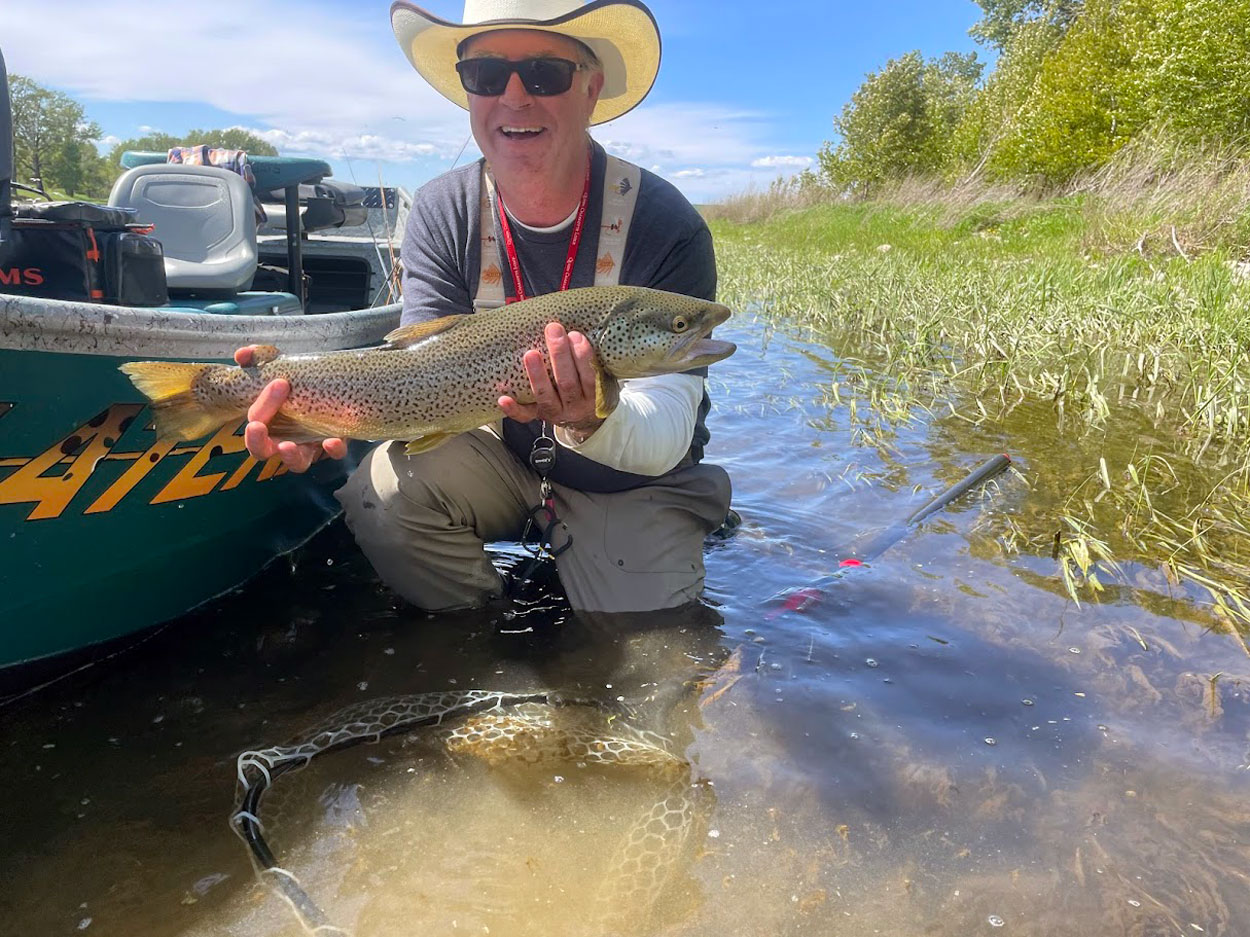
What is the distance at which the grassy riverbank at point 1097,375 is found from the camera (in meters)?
4.48

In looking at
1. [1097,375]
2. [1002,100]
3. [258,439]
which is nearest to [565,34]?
[258,439]

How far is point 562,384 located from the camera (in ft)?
10.0

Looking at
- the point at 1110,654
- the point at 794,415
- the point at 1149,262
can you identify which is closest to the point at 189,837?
the point at 1110,654

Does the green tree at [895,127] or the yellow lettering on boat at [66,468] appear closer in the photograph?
the yellow lettering on boat at [66,468]

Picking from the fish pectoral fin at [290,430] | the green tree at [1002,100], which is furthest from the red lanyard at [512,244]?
the green tree at [1002,100]

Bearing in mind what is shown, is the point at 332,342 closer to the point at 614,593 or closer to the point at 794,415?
the point at 614,593

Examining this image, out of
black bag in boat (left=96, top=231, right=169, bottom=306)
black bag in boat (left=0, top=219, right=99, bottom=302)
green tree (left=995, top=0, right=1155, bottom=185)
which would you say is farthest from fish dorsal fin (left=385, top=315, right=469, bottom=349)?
green tree (left=995, top=0, right=1155, bottom=185)

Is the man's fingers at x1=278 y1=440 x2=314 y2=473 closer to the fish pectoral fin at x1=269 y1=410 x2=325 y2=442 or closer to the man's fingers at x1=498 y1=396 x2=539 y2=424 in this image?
the fish pectoral fin at x1=269 y1=410 x2=325 y2=442

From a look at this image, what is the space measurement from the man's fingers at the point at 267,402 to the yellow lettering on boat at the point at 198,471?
43cm

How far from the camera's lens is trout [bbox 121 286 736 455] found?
3.12 meters

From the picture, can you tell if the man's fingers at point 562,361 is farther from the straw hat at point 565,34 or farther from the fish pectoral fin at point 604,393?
the straw hat at point 565,34

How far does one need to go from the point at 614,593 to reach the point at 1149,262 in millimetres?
10893

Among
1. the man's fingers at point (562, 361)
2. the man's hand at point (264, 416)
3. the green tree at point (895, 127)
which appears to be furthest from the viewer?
the green tree at point (895, 127)

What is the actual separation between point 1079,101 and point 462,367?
33008 mm
